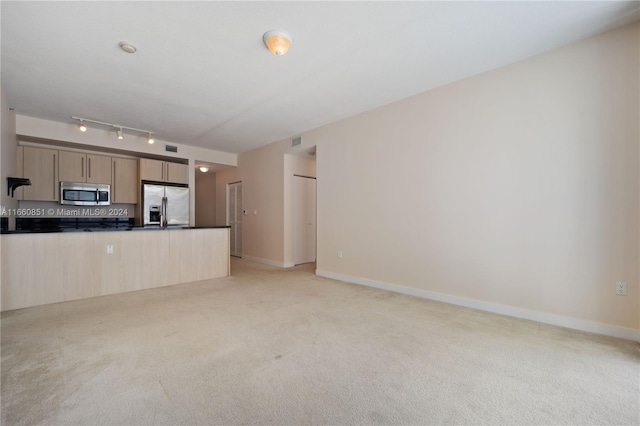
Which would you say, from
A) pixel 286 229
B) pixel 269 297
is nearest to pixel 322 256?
pixel 286 229

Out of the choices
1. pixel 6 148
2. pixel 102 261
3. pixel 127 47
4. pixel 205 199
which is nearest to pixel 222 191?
pixel 205 199

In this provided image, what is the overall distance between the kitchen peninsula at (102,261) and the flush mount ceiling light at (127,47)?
246cm

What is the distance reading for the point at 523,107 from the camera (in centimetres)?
299

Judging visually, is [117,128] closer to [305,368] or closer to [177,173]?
[177,173]

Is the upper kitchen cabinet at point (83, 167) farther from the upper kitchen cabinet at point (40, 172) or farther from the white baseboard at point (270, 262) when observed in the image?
the white baseboard at point (270, 262)

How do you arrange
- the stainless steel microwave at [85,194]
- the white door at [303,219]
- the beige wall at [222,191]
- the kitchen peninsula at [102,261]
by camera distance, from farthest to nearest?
the beige wall at [222,191]
the white door at [303,219]
the stainless steel microwave at [85,194]
the kitchen peninsula at [102,261]

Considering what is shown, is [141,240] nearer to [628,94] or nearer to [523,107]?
[523,107]

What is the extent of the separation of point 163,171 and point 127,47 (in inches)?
151

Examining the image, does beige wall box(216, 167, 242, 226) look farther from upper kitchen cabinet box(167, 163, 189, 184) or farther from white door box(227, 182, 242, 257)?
upper kitchen cabinet box(167, 163, 189, 184)

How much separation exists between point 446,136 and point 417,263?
5.61 ft

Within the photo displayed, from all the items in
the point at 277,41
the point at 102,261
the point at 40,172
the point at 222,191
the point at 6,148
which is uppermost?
the point at 277,41

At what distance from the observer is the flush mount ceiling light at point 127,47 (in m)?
2.65

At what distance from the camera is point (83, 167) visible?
5.34m

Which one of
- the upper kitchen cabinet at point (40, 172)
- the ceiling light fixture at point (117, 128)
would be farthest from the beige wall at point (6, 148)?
the ceiling light fixture at point (117, 128)
